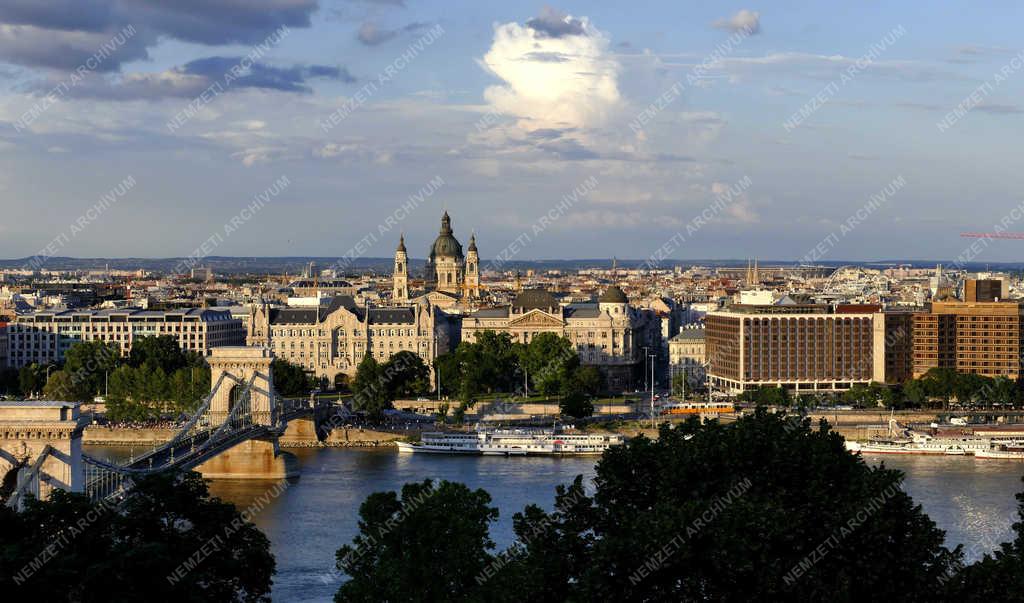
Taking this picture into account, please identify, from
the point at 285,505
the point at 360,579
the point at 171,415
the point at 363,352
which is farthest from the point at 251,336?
the point at 360,579

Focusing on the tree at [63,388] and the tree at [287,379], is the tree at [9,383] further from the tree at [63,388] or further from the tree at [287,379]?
the tree at [287,379]

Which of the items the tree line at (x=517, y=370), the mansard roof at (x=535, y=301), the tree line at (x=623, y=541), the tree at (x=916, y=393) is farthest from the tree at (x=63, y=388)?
the tree line at (x=623, y=541)

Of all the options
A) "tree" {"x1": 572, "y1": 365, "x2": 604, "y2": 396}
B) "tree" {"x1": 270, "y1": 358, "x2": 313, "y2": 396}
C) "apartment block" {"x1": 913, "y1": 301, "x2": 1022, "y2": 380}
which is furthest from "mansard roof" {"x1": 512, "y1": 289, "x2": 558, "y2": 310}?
"apartment block" {"x1": 913, "y1": 301, "x2": 1022, "y2": 380}

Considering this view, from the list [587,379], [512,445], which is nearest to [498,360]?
[587,379]

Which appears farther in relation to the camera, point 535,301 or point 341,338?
point 535,301

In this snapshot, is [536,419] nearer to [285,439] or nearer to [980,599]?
[285,439]

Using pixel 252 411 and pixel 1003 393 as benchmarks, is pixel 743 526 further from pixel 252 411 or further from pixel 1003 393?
pixel 1003 393
